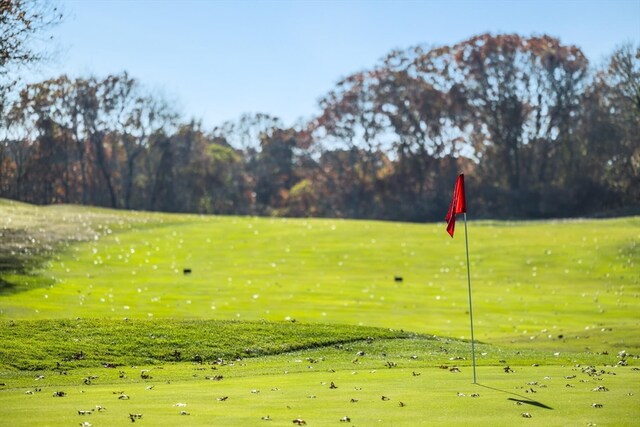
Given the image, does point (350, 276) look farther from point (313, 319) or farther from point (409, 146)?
point (409, 146)

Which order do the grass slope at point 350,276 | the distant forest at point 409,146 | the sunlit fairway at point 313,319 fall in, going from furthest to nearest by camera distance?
the distant forest at point 409,146 < the grass slope at point 350,276 < the sunlit fairway at point 313,319

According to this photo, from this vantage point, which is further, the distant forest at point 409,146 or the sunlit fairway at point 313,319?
the distant forest at point 409,146

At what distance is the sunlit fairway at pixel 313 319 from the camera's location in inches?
591

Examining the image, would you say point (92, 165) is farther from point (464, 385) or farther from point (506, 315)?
point (464, 385)

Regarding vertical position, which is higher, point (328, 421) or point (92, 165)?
point (92, 165)

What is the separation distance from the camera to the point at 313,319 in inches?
1267

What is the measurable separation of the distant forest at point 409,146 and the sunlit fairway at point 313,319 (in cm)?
2100

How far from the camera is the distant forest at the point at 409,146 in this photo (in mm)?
89062

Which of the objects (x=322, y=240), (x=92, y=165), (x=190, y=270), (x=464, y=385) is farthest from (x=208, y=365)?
(x=92, y=165)

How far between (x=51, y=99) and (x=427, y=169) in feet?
120

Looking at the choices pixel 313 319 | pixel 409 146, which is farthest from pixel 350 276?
pixel 409 146

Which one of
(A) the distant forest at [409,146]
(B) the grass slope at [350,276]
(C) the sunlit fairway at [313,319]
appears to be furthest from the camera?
(A) the distant forest at [409,146]

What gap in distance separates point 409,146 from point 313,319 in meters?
68.5

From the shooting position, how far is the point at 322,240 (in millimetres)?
57812
